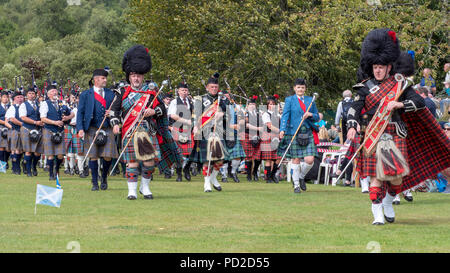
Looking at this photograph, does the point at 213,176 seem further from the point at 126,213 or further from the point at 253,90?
the point at 253,90

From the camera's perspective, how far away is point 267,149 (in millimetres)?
19297

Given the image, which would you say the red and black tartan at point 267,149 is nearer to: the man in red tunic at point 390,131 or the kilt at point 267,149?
the kilt at point 267,149

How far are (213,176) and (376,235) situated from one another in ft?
23.3

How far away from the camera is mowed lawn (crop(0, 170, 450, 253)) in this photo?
6914mm

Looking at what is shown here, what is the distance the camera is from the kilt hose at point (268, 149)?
19.2 metres

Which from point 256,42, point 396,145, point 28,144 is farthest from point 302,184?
point 256,42

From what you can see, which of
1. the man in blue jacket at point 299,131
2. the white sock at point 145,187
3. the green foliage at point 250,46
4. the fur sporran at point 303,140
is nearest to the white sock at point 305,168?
the man in blue jacket at point 299,131

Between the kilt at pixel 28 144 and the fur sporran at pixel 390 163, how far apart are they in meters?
11.7

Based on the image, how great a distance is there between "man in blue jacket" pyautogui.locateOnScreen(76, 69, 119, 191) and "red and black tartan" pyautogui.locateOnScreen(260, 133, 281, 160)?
5.95 m

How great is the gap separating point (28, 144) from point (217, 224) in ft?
38.4

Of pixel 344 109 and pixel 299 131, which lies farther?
pixel 344 109

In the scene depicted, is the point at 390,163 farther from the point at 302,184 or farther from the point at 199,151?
the point at 199,151

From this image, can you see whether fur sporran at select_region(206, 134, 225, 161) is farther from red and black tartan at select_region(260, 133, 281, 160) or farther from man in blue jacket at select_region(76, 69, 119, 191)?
red and black tartan at select_region(260, 133, 281, 160)
